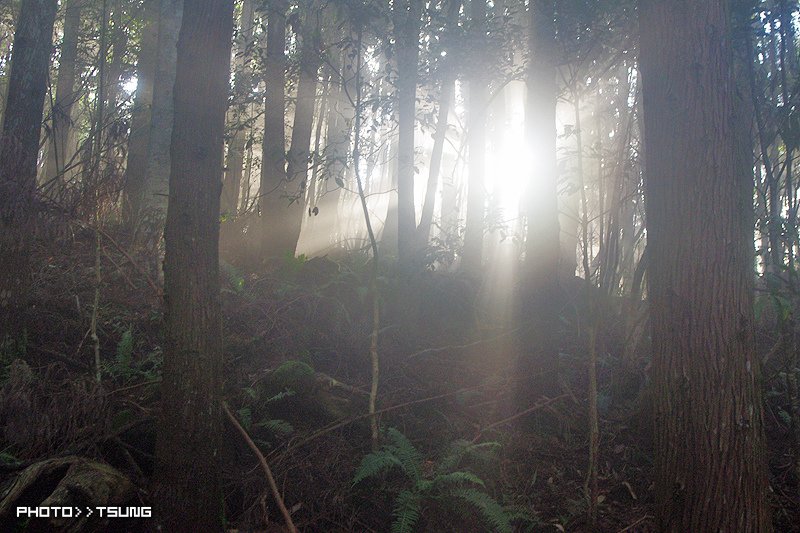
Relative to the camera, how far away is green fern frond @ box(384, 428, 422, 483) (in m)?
5.18

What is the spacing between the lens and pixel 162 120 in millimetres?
10047

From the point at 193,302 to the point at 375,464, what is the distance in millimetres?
2114

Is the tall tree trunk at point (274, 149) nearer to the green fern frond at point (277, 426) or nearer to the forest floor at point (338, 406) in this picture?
the forest floor at point (338, 406)

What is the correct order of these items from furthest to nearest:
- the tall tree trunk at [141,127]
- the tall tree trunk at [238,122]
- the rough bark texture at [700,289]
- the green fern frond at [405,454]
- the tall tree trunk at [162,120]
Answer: the tall tree trunk at [238,122] < the tall tree trunk at [141,127] < the tall tree trunk at [162,120] < the green fern frond at [405,454] < the rough bark texture at [700,289]

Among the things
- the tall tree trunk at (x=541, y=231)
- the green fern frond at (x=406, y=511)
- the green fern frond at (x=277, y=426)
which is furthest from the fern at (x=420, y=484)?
the tall tree trunk at (x=541, y=231)

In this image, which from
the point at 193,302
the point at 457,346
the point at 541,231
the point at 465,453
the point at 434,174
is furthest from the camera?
the point at 434,174

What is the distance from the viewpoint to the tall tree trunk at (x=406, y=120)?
9.40 metres

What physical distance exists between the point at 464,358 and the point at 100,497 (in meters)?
5.13

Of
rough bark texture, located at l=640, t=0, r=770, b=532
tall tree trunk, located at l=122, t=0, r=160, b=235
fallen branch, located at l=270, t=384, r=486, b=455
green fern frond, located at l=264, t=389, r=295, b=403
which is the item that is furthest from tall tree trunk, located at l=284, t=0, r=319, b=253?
rough bark texture, located at l=640, t=0, r=770, b=532

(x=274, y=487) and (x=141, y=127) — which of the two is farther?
(x=141, y=127)

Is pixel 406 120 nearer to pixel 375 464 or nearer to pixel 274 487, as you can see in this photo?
pixel 375 464

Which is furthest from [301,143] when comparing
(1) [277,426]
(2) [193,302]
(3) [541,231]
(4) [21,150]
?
(2) [193,302]

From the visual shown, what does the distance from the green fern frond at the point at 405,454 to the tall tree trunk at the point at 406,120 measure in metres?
4.18

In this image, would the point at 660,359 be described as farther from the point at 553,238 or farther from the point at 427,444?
the point at 553,238
